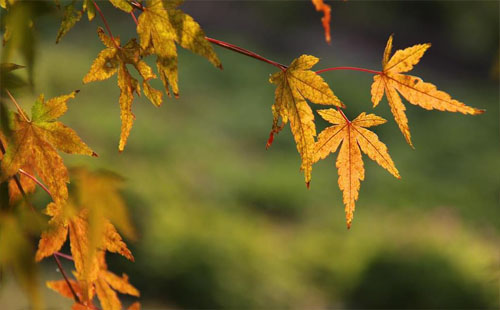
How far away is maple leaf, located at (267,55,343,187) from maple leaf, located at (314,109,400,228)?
6 cm

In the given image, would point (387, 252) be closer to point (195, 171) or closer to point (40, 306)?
point (195, 171)

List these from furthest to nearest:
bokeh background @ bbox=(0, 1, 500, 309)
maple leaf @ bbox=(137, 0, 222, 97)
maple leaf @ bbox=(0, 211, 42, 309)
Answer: bokeh background @ bbox=(0, 1, 500, 309)
maple leaf @ bbox=(137, 0, 222, 97)
maple leaf @ bbox=(0, 211, 42, 309)

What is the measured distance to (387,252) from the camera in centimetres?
378

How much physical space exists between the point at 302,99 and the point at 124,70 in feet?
0.68

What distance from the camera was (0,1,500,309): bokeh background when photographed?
11.6 ft

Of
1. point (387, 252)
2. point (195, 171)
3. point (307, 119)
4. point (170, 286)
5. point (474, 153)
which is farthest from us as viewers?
point (474, 153)

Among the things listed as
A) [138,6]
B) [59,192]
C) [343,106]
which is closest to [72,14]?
[138,6]

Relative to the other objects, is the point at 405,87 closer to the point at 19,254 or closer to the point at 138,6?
the point at 138,6

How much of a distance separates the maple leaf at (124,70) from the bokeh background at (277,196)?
3.7 inches

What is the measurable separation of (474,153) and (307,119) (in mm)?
6401

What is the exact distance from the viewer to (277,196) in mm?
4910

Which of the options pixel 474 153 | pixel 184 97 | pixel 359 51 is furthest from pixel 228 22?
pixel 474 153

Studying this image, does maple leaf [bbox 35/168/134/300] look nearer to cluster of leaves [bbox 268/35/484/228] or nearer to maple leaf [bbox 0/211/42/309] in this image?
maple leaf [bbox 0/211/42/309]

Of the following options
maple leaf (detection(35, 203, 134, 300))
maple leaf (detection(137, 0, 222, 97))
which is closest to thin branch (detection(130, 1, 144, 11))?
A: maple leaf (detection(137, 0, 222, 97))
